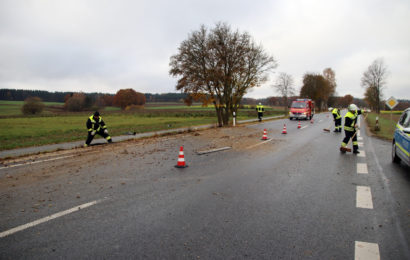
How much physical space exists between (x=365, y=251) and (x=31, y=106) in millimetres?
74156

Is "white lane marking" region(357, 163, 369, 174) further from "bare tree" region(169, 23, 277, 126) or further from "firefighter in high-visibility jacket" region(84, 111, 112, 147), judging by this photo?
"bare tree" region(169, 23, 277, 126)

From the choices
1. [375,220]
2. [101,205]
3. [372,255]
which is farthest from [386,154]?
[101,205]

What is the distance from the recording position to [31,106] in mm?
63031

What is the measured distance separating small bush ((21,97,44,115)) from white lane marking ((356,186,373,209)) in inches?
2871

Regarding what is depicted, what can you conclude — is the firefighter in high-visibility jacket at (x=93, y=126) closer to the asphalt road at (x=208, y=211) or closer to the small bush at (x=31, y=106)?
Result: the asphalt road at (x=208, y=211)

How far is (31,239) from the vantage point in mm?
3398

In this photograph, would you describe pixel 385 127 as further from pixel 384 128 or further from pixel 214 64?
pixel 214 64

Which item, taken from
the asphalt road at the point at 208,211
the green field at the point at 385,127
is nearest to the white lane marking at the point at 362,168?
the asphalt road at the point at 208,211

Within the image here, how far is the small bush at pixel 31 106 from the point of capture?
62656 millimetres

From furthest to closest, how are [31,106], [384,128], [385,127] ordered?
[31,106] < [385,127] < [384,128]

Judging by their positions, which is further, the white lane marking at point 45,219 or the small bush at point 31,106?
the small bush at point 31,106

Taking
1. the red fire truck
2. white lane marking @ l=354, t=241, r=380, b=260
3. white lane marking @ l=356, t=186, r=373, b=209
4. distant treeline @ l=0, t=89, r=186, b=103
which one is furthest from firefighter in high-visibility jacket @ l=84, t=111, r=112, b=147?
distant treeline @ l=0, t=89, r=186, b=103

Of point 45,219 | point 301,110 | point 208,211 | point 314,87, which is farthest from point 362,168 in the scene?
point 314,87

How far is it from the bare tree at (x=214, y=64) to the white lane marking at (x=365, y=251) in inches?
764
